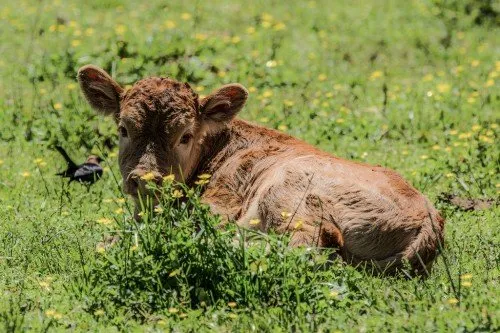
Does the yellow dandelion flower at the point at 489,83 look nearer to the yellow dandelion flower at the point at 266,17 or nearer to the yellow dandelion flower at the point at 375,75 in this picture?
the yellow dandelion flower at the point at 375,75

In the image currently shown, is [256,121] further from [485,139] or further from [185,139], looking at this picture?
[185,139]

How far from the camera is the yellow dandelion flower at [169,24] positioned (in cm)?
1484

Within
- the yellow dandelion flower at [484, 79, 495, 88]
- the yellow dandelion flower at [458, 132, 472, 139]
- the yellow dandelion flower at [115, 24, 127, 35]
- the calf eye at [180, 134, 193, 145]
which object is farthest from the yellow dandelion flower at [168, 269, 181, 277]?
the yellow dandelion flower at [115, 24, 127, 35]

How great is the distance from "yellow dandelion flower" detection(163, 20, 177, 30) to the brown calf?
5.82 meters

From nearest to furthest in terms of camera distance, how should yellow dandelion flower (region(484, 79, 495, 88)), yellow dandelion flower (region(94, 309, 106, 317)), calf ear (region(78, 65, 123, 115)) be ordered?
yellow dandelion flower (region(94, 309, 106, 317)), calf ear (region(78, 65, 123, 115)), yellow dandelion flower (region(484, 79, 495, 88))

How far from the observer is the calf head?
329 inches

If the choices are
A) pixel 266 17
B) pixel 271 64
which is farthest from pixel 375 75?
pixel 266 17

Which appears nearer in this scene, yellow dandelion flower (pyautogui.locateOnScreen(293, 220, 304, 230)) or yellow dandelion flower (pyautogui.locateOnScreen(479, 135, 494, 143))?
yellow dandelion flower (pyautogui.locateOnScreen(293, 220, 304, 230))

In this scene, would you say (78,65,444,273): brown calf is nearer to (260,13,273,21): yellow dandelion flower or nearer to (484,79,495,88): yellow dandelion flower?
(484,79,495,88): yellow dandelion flower

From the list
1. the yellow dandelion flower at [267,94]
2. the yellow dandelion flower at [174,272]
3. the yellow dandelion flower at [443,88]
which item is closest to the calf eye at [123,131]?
the yellow dandelion flower at [174,272]

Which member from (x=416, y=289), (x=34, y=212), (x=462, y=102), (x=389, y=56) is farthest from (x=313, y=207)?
(x=389, y=56)

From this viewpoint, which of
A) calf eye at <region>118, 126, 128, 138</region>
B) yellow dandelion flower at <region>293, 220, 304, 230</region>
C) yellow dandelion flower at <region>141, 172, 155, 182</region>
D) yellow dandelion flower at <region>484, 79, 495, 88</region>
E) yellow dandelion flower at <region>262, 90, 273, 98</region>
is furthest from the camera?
yellow dandelion flower at <region>484, 79, 495, 88</region>

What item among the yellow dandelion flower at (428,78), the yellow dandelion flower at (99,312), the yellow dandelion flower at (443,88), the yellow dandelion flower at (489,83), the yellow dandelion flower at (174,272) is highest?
the yellow dandelion flower at (174,272)

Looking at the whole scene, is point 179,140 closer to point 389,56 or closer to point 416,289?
point 416,289
